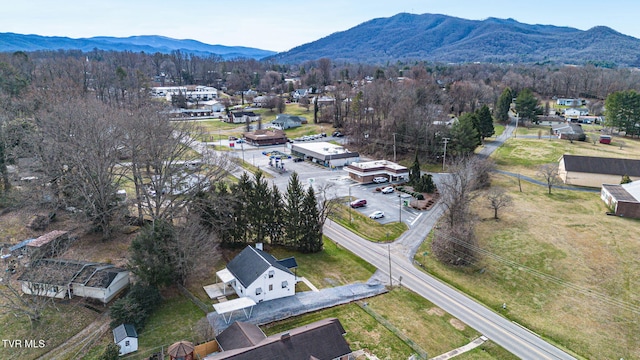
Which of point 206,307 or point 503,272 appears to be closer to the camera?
point 206,307

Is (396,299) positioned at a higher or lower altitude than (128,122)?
lower

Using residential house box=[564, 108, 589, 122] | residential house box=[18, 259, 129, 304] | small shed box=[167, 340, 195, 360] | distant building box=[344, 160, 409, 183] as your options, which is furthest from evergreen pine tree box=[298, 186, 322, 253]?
residential house box=[564, 108, 589, 122]

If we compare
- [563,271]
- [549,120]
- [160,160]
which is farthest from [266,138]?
[549,120]

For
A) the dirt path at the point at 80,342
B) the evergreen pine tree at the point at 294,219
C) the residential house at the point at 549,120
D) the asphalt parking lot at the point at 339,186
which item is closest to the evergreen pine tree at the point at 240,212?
the evergreen pine tree at the point at 294,219

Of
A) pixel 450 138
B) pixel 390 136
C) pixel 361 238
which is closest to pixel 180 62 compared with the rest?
pixel 390 136

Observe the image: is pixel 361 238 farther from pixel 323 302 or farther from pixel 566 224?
pixel 566 224

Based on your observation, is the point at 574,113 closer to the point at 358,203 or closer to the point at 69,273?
the point at 358,203
